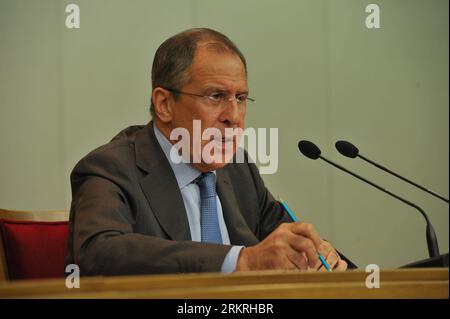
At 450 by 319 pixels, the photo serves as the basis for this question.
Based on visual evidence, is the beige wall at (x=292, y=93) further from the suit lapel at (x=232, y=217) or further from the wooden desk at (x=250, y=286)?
the wooden desk at (x=250, y=286)

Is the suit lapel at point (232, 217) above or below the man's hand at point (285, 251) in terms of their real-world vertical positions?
below

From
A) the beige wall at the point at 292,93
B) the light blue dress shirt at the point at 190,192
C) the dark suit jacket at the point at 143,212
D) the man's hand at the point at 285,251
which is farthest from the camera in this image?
the beige wall at the point at 292,93

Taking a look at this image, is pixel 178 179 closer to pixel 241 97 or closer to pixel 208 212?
pixel 208 212

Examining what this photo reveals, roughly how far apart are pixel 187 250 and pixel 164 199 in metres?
0.43

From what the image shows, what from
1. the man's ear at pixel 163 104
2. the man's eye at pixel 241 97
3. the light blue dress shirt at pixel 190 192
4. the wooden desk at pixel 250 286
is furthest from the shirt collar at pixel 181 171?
the wooden desk at pixel 250 286

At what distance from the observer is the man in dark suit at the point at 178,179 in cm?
159

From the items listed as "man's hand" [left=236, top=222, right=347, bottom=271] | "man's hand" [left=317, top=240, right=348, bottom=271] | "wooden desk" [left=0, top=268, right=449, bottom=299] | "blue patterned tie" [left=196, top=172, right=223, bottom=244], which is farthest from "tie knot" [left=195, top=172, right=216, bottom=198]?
"wooden desk" [left=0, top=268, right=449, bottom=299]

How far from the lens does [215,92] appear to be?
1.93 metres

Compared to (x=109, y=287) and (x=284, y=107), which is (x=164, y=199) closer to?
(x=109, y=287)

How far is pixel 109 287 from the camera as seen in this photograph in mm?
790

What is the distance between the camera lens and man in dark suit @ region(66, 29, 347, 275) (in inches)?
62.6

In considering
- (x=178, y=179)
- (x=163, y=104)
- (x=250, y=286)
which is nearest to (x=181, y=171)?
(x=178, y=179)

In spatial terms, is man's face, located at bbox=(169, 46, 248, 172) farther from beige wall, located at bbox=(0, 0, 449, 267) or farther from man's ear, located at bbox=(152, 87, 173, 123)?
beige wall, located at bbox=(0, 0, 449, 267)
